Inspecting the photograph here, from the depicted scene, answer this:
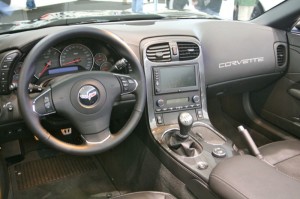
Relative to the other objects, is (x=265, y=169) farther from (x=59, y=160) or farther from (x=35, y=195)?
(x=59, y=160)

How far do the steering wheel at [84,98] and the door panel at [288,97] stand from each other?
3.76 ft

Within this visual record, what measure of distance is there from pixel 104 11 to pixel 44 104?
33.9 inches

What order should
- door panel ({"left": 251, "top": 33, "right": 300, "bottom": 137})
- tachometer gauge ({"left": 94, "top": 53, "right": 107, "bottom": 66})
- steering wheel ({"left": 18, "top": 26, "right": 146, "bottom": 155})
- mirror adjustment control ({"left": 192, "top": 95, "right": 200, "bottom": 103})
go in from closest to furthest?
1. steering wheel ({"left": 18, "top": 26, "right": 146, "bottom": 155})
2. tachometer gauge ({"left": 94, "top": 53, "right": 107, "bottom": 66})
3. mirror adjustment control ({"left": 192, "top": 95, "right": 200, "bottom": 103})
4. door panel ({"left": 251, "top": 33, "right": 300, "bottom": 137})

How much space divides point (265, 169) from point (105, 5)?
50.7 inches

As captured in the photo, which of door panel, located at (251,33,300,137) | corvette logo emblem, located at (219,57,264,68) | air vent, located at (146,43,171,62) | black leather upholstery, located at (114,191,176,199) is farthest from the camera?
door panel, located at (251,33,300,137)

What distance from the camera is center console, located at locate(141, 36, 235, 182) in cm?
154

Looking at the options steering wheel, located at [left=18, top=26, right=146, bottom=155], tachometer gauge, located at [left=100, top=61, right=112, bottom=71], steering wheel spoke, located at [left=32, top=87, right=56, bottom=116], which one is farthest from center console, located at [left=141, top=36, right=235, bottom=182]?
steering wheel spoke, located at [left=32, top=87, right=56, bottom=116]

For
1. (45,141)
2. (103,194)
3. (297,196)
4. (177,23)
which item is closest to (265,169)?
(297,196)

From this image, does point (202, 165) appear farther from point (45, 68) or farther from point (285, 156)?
point (45, 68)

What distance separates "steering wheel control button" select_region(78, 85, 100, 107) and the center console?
1.30 ft

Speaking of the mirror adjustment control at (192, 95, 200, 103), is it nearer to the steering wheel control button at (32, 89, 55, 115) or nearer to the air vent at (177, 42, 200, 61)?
the air vent at (177, 42, 200, 61)

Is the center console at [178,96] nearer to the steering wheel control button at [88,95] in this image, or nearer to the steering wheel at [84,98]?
the steering wheel at [84,98]

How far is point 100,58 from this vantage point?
1545 millimetres

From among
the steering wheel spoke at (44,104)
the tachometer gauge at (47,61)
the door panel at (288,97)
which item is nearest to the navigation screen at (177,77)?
the tachometer gauge at (47,61)
